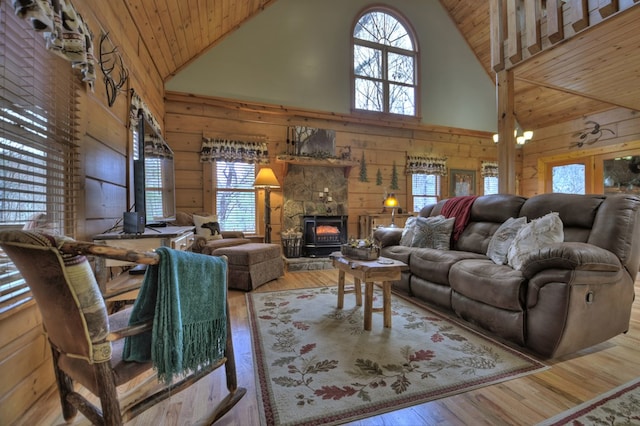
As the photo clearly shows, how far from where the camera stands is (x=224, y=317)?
1.38m

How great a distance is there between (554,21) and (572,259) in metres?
2.67

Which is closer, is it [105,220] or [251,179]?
[105,220]

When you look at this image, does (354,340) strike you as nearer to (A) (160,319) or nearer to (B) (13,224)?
(A) (160,319)

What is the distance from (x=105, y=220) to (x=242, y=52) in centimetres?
379

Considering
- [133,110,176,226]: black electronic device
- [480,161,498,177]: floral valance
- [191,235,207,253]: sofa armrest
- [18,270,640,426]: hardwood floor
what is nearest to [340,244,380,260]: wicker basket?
[18,270,640,426]: hardwood floor

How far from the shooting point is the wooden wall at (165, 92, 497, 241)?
469cm

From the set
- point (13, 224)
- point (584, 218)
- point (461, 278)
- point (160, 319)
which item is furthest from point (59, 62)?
point (584, 218)

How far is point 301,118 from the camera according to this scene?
208 inches

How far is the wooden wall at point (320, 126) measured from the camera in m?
4.69

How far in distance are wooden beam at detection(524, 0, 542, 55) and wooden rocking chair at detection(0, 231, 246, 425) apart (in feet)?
13.6

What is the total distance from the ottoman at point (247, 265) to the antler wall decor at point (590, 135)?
6807 millimetres

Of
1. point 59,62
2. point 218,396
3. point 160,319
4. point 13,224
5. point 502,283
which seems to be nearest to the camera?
point 160,319

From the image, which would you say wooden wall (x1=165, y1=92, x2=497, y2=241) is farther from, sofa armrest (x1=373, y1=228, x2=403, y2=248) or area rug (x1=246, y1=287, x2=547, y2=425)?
A: area rug (x1=246, y1=287, x2=547, y2=425)

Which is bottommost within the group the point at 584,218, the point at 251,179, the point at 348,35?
the point at 584,218
